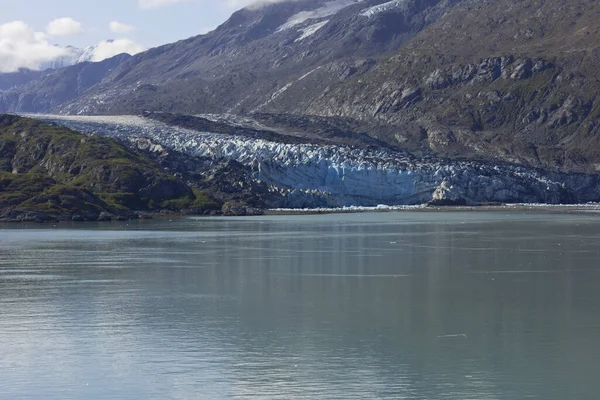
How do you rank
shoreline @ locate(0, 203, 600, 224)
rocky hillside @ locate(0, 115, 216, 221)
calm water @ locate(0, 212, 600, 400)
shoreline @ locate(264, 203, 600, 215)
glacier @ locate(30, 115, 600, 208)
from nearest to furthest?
calm water @ locate(0, 212, 600, 400), rocky hillside @ locate(0, 115, 216, 221), shoreline @ locate(0, 203, 600, 224), shoreline @ locate(264, 203, 600, 215), glacier @ locate(30, 115, 600, 208)

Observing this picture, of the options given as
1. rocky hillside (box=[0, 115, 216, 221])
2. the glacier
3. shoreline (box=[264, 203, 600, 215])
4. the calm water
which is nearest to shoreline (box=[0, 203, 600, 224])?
shoreline (box=[264, 203, 600, 215])

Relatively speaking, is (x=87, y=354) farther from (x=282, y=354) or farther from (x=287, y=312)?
(x=287, y=312)

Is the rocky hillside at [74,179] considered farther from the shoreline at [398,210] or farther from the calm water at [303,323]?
the calm water at [303,323]

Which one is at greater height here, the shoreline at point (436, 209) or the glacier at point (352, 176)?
the glacier at point (352, 176)

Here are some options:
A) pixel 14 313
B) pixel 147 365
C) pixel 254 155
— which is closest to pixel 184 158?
pixel 254 155

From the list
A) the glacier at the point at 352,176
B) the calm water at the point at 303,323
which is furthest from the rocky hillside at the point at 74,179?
the calm water at the point at 303,323

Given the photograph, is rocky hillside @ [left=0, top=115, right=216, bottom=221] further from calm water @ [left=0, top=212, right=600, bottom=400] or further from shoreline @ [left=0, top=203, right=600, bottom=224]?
calm water @ [left=0, top=212, right=600, bottom=400]
